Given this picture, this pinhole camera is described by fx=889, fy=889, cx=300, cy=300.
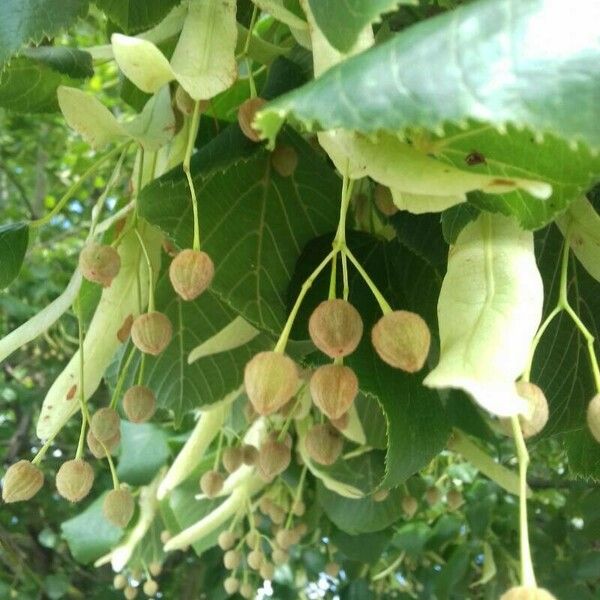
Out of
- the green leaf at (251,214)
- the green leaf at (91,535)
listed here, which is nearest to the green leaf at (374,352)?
the green leaf at (251,214)

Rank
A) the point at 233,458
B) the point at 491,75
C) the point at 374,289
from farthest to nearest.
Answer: the point at 233,458, the point at 374,289, the point at 491,75

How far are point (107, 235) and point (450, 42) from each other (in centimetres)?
47

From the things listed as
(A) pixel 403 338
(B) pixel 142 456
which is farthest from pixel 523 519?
(B) pixel 142 456

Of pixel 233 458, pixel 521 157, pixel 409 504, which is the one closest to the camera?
pixel 521 157

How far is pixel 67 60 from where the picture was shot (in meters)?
0.69

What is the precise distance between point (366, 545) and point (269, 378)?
3.13ft

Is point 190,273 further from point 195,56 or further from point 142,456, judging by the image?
point 142,456

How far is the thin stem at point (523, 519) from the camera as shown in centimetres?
35

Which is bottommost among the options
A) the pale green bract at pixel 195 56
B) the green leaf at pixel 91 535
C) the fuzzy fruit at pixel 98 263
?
the green leaf at pixel 91 535

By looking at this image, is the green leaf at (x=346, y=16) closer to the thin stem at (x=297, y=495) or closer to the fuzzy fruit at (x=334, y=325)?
the fuzzy fruit at (x=334, y=325)

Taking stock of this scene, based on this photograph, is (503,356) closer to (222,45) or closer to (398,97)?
(398,97)

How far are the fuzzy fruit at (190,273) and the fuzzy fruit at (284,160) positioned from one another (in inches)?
7.1

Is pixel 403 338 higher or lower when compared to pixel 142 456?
higher

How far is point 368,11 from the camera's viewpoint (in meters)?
0.40
